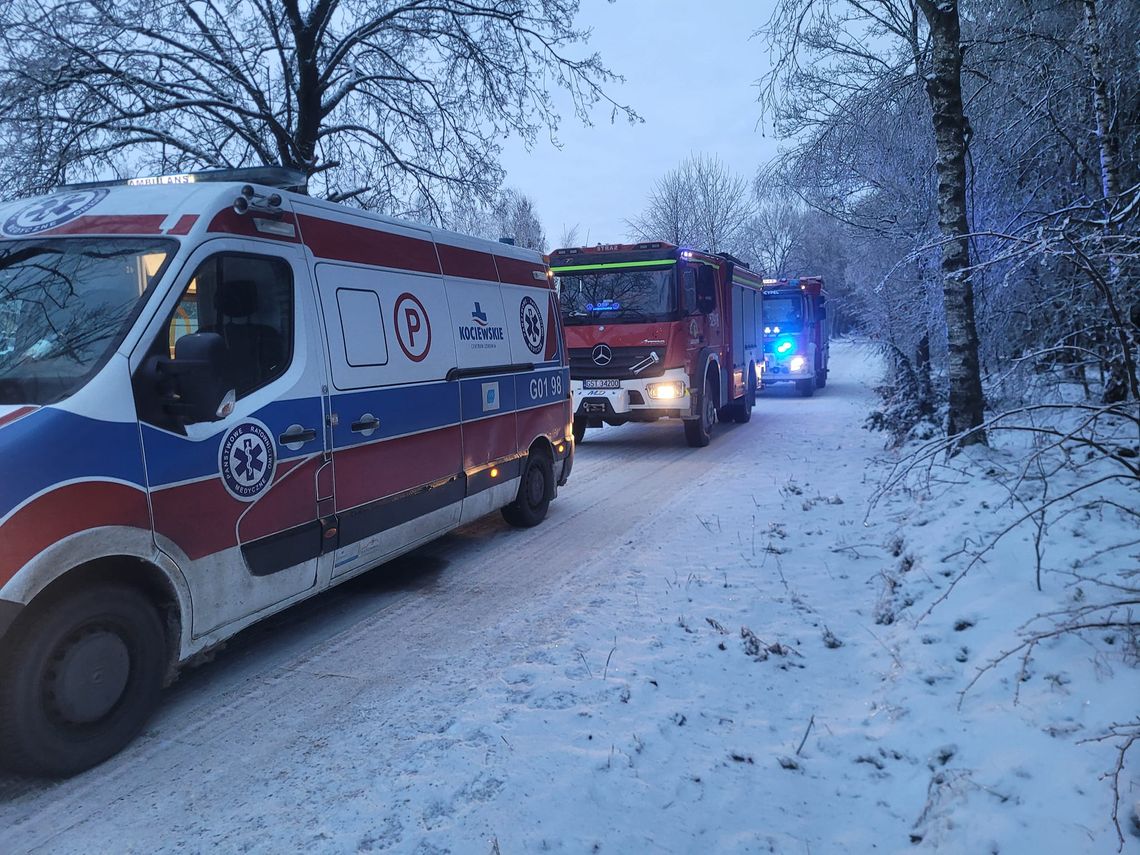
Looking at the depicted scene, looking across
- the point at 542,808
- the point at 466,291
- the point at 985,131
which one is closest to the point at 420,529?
the point at 466,291

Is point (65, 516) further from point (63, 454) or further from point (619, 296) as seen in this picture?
point (619, 296)

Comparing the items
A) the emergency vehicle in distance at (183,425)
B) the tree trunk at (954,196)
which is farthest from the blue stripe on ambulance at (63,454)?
the tree trunk at (954,196)

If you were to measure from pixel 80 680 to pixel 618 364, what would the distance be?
29.1 ft

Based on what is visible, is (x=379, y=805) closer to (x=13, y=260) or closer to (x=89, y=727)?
(x=89, y=727)

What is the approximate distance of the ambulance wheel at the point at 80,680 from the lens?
3049 millimetres

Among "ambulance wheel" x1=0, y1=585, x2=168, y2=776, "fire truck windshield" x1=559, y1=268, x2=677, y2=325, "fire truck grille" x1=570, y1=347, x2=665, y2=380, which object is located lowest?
"ambulance wheel" x1=0, y1=585, x2=168, y2=776

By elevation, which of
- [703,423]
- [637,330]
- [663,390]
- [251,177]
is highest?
[251,177]

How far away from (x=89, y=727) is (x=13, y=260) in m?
2.38

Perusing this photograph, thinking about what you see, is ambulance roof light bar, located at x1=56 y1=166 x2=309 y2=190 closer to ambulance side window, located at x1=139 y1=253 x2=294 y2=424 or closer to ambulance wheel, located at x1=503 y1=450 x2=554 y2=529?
ambulance side window, located at x1=139 y1=253 x2=294 y2=424

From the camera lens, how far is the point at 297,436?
4.31 metres

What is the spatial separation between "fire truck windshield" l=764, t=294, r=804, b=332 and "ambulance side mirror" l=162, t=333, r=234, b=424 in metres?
19.3

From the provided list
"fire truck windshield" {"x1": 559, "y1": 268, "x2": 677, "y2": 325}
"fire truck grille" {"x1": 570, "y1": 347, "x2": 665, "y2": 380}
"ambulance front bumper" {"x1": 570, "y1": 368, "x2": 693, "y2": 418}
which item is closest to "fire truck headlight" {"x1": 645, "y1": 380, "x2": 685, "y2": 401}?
"ambulance front bumper" {"x1": 570, "y1": 368, "x2": 693, "y2": 418}

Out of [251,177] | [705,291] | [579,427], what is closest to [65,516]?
[251,177]

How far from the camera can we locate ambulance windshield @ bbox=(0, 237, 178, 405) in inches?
131
